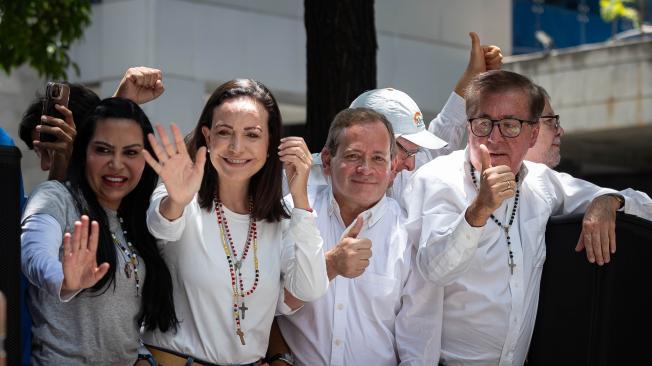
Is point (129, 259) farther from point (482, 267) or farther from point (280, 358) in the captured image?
point (482, 267)

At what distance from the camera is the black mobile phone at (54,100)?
14.7 ft

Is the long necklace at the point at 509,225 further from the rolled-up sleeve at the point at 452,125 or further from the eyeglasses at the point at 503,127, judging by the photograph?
the rolled-up sleeve at the point at 452,125

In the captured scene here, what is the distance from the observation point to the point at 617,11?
15.2 m

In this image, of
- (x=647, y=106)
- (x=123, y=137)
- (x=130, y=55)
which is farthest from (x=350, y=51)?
(x=647, y=106)

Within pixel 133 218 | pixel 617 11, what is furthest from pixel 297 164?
pixel 617 11

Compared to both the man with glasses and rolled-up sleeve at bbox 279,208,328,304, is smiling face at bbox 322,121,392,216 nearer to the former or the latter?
the man with glasses

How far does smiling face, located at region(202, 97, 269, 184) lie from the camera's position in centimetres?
421

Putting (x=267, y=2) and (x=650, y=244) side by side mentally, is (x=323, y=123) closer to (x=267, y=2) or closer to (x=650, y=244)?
(x=650, y=244)

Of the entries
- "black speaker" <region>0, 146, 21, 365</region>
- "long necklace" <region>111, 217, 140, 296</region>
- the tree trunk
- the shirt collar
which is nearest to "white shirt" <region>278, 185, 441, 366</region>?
the shirt collar

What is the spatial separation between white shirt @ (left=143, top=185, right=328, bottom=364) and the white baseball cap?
3.92 ft

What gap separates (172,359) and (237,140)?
2.78ft

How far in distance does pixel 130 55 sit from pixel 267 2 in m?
1.58

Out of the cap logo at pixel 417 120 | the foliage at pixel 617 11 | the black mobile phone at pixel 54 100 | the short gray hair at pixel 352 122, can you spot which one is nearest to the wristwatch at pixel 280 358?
the short gray hair at pixel 352 122

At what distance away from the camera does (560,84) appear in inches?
551
